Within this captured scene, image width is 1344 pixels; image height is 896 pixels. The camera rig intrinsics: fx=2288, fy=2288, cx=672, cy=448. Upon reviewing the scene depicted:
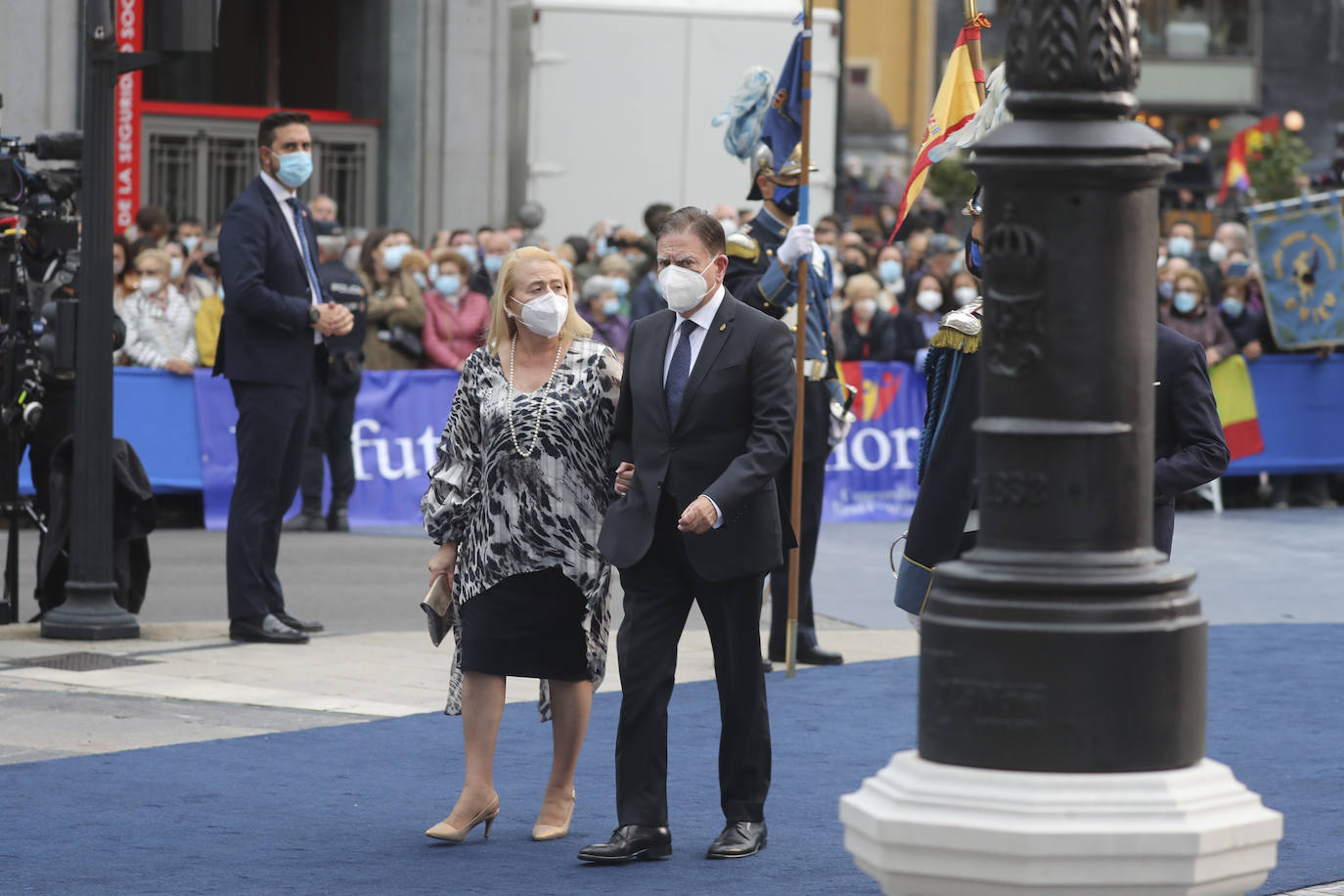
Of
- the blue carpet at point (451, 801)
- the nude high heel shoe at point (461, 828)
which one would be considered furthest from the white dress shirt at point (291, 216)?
the nude high heel shoe at point (461, 828)

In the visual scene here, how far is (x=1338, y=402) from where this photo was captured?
18688 millimetres

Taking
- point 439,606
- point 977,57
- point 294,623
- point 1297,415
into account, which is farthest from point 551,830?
point 1297,415

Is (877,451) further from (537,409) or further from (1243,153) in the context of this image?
(1243,153)

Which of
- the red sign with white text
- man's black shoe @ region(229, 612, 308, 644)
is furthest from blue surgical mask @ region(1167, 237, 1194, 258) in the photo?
man's black shoe @ region(229, 612, 308, 644)

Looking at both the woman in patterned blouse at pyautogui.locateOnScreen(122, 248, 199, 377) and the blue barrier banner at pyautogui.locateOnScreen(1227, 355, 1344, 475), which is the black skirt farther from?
the blue barrier banner at pyautogui.locateOnScreen(1227, 355, 1344, 475)

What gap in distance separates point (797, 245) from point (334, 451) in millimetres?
6963

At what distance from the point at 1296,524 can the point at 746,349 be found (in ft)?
37.6

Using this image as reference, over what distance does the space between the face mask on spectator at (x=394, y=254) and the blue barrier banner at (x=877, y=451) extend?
3.39m

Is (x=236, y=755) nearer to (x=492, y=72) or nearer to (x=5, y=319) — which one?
(x=5, y=319)

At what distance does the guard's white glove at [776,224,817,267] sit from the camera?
9.27 metres

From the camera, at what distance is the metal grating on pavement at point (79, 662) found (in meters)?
9.63

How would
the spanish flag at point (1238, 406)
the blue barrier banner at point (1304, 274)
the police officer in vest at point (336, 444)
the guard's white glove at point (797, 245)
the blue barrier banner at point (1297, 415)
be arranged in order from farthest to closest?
1. the blue barrier banner at point (1297, 415)
2. the blue barrier banner at point (1304, 274)
3. the spanish flag at point (1238, 406)
4. the police officer in vest at point (336, 444)
5. the guard's white glove at point (797, 245)

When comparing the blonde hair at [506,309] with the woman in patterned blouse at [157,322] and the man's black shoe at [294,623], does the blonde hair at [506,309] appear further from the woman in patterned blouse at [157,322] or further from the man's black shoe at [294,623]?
the woman in patterned blouse at [157,322]

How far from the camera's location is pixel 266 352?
1028 centimetres
